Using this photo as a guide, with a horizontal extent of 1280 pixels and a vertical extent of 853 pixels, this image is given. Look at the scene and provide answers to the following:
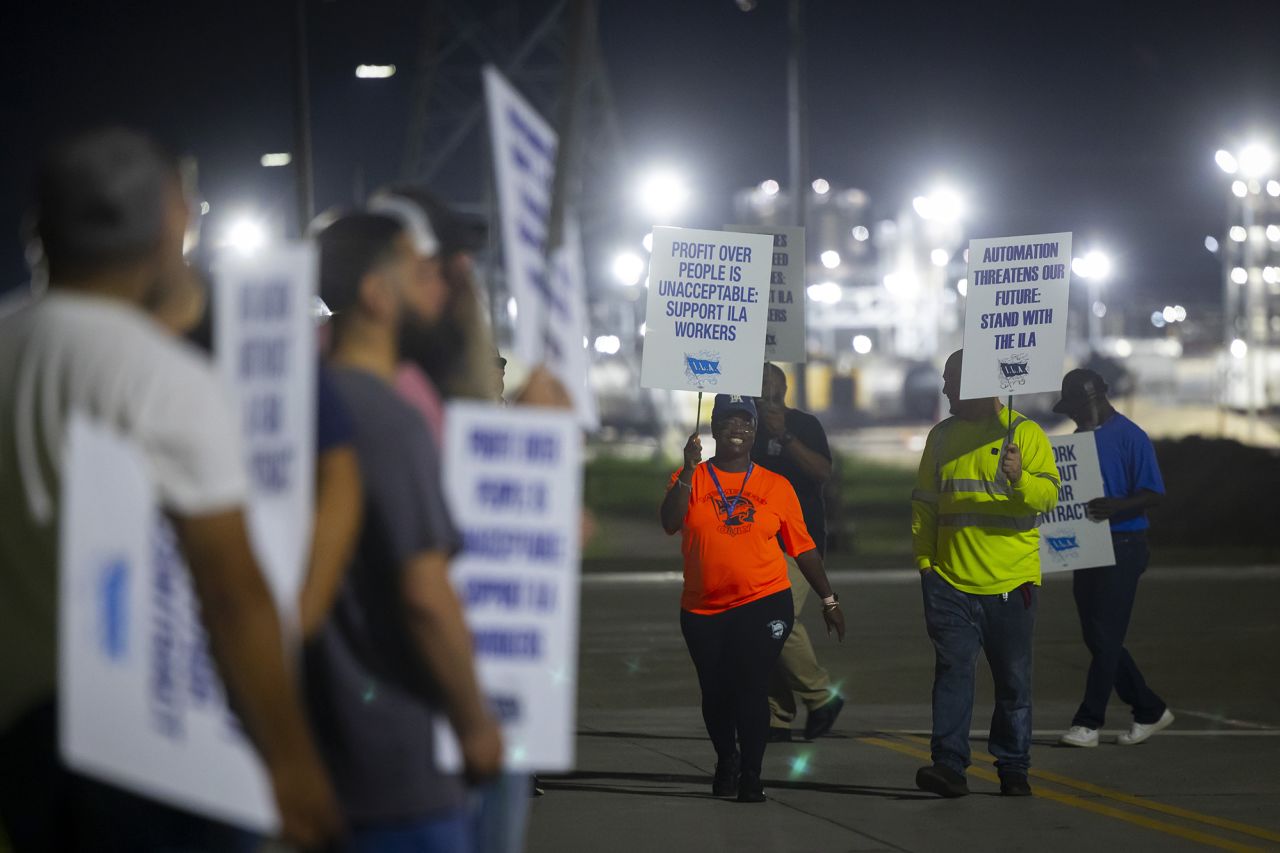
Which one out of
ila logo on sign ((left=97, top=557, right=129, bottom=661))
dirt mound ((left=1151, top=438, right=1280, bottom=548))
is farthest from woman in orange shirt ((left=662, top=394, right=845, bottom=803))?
dirt mound ((left=1151, top=438, right=1280, bottom=548))

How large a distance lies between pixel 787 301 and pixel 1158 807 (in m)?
3.83

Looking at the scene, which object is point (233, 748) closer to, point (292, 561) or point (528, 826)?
point (292, 561)

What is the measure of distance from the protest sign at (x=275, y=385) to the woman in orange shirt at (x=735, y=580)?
211 inches

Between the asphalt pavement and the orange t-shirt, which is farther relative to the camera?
the orange t-shirt

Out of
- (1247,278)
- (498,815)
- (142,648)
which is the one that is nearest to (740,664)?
(498,815)

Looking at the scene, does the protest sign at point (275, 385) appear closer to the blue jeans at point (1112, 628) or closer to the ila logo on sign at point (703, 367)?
the ila logo on sign at point (703, 367)

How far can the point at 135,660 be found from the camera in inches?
117

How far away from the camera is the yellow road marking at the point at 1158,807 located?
313 inches

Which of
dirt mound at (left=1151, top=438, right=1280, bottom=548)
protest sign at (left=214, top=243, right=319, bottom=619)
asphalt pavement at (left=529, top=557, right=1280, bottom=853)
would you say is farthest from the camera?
dirt mound at (left=1151, top=438, right=1280, bottom=548)

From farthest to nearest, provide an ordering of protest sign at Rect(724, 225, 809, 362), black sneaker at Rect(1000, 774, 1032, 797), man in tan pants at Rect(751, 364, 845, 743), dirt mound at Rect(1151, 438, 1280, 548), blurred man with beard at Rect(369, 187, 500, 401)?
dirt mound at Rect(1151, 438, 1280, 548) → protest sign at Rect(724, 225, 809, 362) → man in tan pants at Rect(751, 364, 845, 743) → black sneaker at Rect(1000, 774, 1032, 797) → blurred man with beard at Rect(369, 187, 500, 401)

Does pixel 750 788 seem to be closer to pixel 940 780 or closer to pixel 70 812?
pixel 940 780

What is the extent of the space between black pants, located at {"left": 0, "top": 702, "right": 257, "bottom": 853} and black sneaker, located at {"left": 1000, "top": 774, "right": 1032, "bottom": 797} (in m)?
6.20

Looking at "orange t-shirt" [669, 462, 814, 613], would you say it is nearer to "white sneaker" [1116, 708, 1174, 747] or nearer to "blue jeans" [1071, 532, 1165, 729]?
"blue jeans" [1071, 532, 1165, 729]

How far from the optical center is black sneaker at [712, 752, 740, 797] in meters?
8.77
